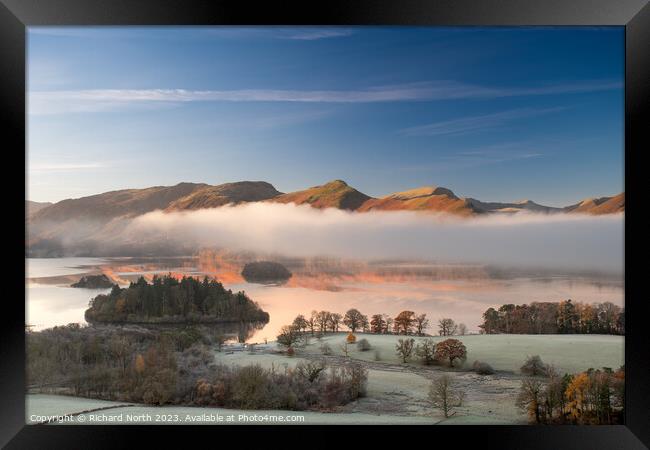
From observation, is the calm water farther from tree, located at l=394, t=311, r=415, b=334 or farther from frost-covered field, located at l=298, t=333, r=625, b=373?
frost-covered field, located at l=298, t=333, r=625, b=373

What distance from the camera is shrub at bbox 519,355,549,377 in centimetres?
348

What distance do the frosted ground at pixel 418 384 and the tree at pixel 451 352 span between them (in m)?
0.05

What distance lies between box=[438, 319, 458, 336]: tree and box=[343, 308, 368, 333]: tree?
57 cm

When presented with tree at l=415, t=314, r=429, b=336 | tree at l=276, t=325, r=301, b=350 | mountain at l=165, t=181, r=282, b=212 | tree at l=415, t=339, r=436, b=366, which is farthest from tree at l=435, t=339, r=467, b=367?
mountain at l=165, t=181, r=282, b=212

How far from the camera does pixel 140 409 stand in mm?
3457

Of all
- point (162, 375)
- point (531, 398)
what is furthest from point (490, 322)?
point (162, 375)

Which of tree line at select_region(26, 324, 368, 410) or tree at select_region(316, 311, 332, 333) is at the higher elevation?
tree at select_region(316, 311, 332, 333)

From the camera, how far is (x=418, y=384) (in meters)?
3.49

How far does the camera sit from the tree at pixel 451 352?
11.6ft

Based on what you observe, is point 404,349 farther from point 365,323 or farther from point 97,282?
point 97,282

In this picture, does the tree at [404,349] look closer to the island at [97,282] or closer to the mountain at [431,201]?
the mountain at [431,201]

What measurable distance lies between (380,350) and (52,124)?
10.0 ft

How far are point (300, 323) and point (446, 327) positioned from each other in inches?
43.8

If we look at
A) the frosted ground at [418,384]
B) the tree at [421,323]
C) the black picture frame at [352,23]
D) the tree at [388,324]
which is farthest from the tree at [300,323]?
the tree at [421,323]
